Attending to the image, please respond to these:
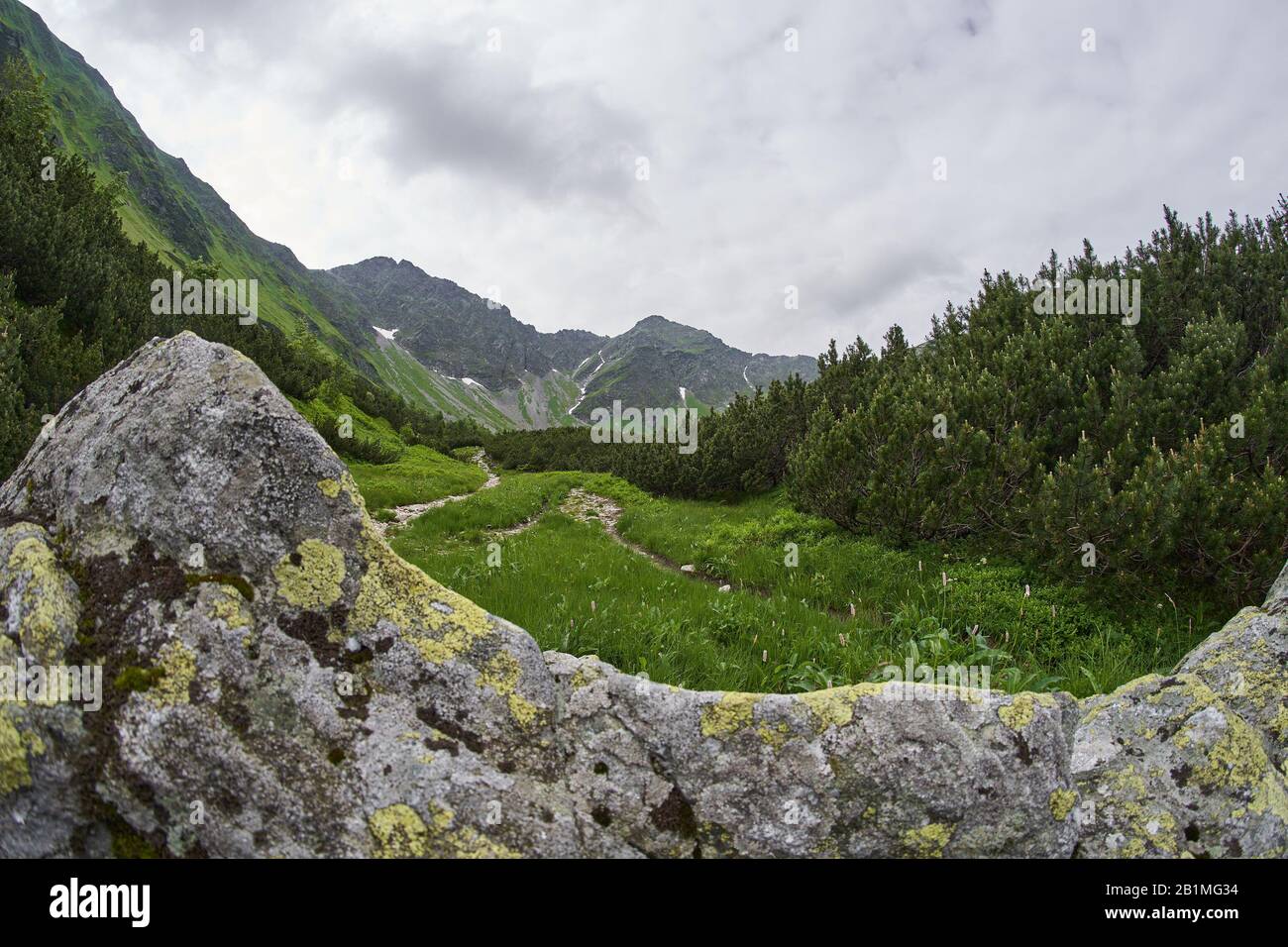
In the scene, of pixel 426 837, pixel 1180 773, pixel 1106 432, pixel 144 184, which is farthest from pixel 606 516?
pixel 144 184

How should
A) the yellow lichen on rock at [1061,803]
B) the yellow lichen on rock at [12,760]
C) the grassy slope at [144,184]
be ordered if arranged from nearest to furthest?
the yellow lichen on rock at [12,760] → the yellow lichen on rock at [1061,803] → the grassy slope at [144,184]

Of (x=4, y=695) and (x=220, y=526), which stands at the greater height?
(x=220, y=526)

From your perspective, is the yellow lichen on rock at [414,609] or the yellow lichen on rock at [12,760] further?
the yellow lichen on rock at [414,609]

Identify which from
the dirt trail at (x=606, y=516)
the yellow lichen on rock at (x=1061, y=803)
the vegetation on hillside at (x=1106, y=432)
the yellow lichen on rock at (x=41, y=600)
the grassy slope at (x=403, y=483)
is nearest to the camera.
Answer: the yellow lichen on rock at (x=41, y=600)

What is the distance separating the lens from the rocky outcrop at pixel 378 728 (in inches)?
84.8

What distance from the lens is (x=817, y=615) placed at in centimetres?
690

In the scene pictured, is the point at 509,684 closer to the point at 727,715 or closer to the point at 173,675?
the point at 727,715

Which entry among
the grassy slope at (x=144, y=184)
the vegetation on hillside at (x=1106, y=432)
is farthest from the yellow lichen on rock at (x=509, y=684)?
the grassy slope at (x=144, y=184)

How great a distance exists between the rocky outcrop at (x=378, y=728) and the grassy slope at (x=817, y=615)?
229cm

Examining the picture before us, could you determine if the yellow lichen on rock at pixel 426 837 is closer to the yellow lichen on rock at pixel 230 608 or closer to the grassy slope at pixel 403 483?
the yellow lichen on rock at pixel 230 608
